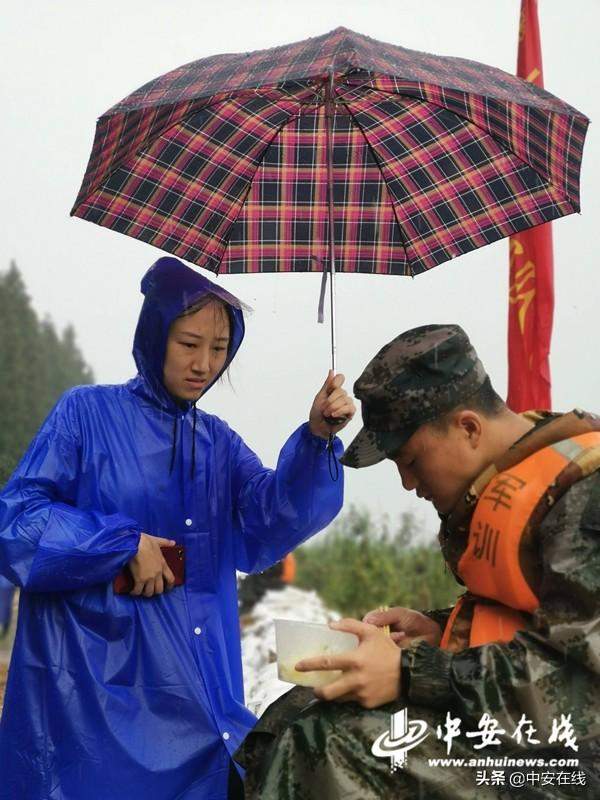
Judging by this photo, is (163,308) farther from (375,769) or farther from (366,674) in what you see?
(375,769)

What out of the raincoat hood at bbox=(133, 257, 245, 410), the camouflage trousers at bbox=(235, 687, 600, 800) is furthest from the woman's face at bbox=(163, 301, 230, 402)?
the camouflage trousers at bbox=(235, 687, 600, 800)

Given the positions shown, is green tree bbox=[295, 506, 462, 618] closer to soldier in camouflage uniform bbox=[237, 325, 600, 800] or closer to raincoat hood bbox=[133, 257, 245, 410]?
raincoat hood bbox=[133, 257, 245, 410]

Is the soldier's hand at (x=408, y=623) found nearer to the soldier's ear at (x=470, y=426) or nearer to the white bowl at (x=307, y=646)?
the white bowl at (x=307, y=646)

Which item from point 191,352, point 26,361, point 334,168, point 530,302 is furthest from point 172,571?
point 26,361

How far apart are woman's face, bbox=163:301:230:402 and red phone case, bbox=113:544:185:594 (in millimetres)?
454

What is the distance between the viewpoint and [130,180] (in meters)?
3.24

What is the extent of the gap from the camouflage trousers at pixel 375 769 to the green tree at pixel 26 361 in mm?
5141

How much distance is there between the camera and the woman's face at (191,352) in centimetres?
319

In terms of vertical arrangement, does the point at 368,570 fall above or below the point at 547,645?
below

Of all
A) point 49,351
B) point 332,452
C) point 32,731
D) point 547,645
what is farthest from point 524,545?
point 49,351

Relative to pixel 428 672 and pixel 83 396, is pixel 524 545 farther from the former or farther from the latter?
pixel 83 396

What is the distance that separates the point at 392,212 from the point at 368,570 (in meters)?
5.49

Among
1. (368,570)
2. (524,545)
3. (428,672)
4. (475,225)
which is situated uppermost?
(475,225)

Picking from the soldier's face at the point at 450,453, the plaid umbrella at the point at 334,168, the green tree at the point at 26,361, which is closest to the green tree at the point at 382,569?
the green tree at the point at 26,361
